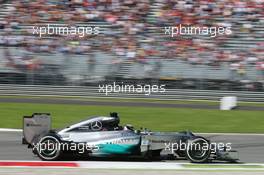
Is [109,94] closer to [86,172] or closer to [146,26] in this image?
[146,26]

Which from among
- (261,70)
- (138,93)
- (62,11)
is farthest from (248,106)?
(62,11)

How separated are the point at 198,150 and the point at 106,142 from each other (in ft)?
4.90

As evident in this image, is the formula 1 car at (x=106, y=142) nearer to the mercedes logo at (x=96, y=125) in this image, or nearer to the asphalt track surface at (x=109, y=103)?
the mercedes logo at (x=96, y=125)

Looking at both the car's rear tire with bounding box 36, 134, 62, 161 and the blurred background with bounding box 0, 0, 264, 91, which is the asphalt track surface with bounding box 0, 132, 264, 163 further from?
the blurred background with bounding box 0, 0, 264, 91

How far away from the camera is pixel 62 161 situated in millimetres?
9172

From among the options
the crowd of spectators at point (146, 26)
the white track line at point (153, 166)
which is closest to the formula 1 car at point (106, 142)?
the white track line at point (153, 166)

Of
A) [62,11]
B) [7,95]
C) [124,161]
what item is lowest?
[7,95]

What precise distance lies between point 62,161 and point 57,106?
8278 mm

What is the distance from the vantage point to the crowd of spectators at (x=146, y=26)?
19.7 metres

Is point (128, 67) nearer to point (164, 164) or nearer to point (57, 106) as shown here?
point (57, 106)

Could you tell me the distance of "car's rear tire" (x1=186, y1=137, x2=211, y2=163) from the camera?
29.5ft

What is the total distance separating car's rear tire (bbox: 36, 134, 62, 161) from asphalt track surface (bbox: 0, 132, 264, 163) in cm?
53

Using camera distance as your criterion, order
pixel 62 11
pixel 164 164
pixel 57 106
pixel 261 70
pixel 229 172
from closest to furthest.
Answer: pixel 229 172 → pixel 164 164 → pixel 57 106 → pixel 261 70 → pixel 62 11

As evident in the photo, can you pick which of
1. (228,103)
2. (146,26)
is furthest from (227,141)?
(146,26)
